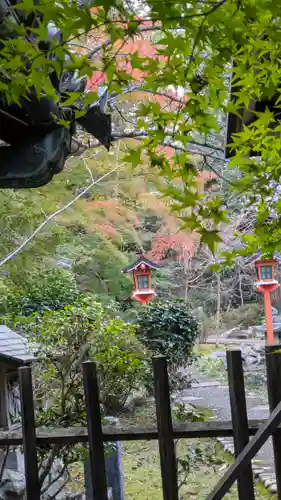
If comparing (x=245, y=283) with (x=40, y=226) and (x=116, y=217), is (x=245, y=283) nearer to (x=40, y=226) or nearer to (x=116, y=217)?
(x=116, y=217)

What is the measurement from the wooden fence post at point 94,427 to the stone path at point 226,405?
3.35 metres

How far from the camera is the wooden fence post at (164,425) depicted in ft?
3.78

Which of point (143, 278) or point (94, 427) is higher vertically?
point (143, 278)

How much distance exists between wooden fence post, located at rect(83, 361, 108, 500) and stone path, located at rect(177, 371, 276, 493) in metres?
3.35

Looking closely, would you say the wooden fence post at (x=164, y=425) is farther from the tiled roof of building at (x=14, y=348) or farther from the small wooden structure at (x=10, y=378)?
the small wooden structure at (x=10, y=378)

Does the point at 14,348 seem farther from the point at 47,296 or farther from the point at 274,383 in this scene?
the point at 47,296

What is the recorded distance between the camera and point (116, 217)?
210 inches

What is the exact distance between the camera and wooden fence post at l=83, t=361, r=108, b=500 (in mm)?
1202

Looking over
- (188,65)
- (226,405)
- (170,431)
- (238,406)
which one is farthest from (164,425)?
(226,405)

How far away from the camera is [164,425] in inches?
45.6

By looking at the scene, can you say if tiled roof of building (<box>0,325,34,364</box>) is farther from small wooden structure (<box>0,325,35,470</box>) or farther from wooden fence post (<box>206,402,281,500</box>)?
wooden fence post (<box>206,402,281,500</box>)

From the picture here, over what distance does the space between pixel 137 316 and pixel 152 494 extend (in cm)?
283

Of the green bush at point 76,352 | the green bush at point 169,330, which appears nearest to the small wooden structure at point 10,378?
the green bush at point 76,352

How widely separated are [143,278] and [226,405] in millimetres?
2005
